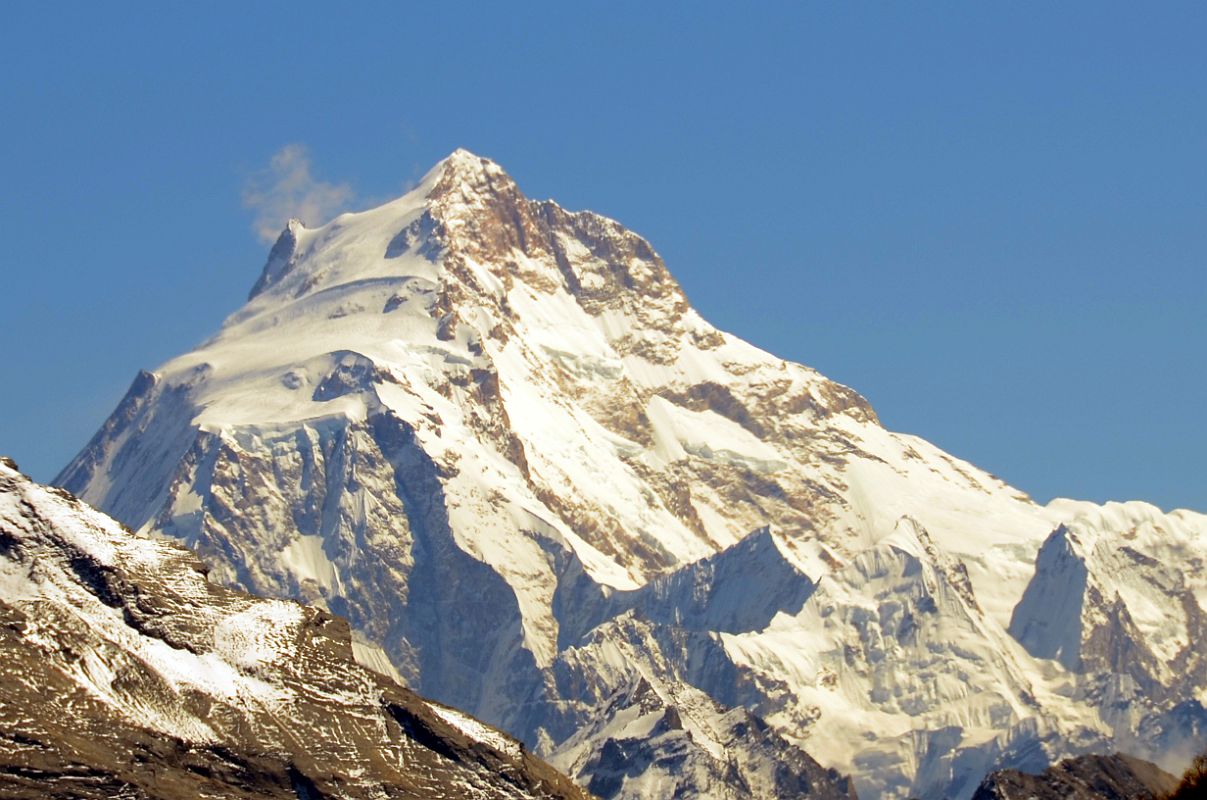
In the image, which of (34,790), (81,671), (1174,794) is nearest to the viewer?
(1174,794)

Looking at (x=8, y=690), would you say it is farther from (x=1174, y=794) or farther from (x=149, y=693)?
(x=1174, y=794)

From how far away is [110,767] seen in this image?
19000 cm

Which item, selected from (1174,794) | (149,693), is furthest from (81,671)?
(1174,794)

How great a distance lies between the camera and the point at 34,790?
185m

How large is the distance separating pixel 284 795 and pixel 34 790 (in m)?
18.5

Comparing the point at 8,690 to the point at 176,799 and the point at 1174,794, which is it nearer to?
the point at 176,799

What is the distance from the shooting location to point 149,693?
200m

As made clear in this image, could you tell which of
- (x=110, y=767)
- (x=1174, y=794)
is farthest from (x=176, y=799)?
(x=1174, y=794)

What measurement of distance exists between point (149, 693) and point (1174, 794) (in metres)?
86.4

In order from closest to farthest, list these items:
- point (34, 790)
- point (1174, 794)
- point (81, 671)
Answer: point (1174, 794) → point (34, 790) → point (81, 671)

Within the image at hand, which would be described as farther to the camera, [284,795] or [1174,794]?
[284,795]

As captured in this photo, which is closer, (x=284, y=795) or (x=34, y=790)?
(x=34, y=790)

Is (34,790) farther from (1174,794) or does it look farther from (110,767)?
(1174,794)

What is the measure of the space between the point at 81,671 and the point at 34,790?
14686 millimetres
